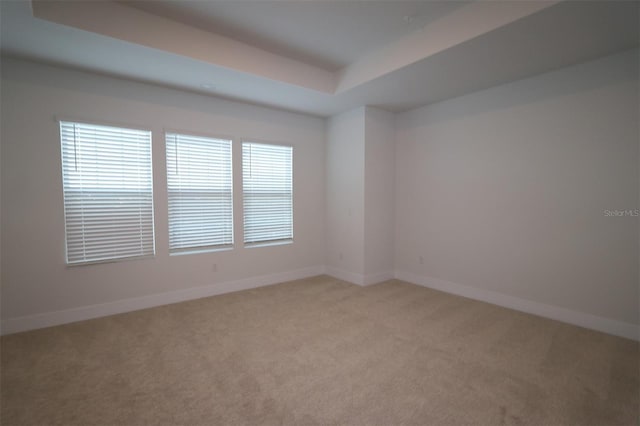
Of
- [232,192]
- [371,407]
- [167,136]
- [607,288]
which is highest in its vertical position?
[167,136]

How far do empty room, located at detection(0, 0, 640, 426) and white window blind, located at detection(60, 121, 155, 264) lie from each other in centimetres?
2

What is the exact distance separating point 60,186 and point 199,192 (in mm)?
1460

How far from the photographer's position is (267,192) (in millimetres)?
4871

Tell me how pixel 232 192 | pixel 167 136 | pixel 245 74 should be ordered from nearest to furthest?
pixel 245 74 → pixel 167 136 → pixel 232 192

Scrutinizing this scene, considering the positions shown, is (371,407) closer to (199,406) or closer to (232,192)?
(199,406)

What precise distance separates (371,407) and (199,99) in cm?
401

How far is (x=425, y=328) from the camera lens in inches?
127

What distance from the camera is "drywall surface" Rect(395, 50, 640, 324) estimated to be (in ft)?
9.92

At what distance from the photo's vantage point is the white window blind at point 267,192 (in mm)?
Answer: 4684

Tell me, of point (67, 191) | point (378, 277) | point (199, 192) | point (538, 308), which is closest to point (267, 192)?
point (199, 192)

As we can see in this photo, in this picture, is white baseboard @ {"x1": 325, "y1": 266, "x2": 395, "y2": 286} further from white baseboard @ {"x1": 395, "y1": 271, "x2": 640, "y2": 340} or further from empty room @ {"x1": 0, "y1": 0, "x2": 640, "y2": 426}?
white baseboard @ {"x1": 395, "y1": 271, "x2": 640, "y2": 340}

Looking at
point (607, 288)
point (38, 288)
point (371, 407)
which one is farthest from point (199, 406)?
point (607, 288)

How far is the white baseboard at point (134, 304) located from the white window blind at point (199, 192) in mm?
591

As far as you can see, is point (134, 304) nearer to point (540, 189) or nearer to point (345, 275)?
point (345, 275)
